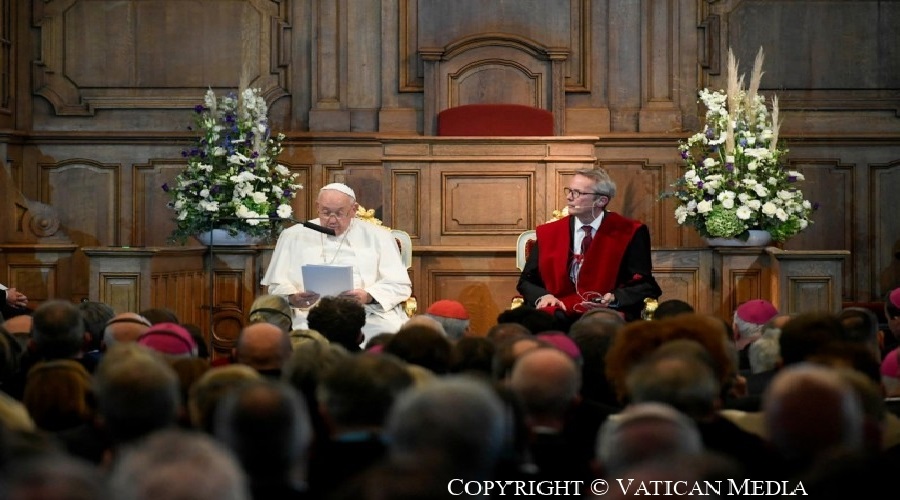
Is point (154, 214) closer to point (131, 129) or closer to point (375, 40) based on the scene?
point (131, 129)

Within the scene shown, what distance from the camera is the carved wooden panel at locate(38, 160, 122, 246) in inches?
437

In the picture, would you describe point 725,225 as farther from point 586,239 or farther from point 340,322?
point 340,322

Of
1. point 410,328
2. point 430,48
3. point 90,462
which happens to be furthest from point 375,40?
point 90,462

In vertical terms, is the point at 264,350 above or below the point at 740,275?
below

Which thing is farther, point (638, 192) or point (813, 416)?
point (638, 192)

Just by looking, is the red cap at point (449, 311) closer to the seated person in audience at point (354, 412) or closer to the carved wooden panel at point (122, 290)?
the seated person in audience at point (354, 412)

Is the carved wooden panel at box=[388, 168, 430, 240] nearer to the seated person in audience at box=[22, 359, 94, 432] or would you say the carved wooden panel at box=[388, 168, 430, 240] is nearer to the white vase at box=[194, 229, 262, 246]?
the white vase at box=[194, 229, 262, 246]

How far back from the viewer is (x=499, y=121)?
10109 mm

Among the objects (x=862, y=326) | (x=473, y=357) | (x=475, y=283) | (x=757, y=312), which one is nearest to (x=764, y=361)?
(x=862, y=326)

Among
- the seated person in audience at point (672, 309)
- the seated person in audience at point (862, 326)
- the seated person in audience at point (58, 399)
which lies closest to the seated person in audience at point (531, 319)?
the seated person in audience at point (672, 309)

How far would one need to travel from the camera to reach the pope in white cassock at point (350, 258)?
7711 mm

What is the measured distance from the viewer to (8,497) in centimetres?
214

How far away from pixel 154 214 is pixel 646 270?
5.15m

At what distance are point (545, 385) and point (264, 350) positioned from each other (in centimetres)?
130
